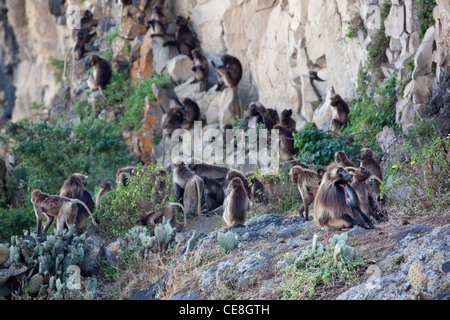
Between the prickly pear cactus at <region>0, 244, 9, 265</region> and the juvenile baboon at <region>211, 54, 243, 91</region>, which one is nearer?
the prickly pear cactus at <region>0, 244, 9, 265</region>

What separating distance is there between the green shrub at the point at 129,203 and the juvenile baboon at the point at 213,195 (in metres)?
0.88

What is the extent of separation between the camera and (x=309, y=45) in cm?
1748

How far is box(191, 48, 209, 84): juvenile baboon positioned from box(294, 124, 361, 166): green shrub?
24.7ft

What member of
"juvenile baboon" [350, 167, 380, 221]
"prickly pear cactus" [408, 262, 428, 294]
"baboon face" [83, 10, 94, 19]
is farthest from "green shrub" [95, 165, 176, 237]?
"baboon face" [83, 10, 94, 19]

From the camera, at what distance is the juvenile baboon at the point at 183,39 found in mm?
22453

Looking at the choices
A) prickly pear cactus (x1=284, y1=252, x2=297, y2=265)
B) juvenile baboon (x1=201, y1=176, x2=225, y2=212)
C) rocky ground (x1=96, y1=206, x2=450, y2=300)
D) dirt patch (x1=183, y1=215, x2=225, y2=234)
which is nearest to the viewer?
rocky ground (x1=96, y1=206, x2=450, y2=300)

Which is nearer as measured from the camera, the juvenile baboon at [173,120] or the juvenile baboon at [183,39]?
the juvenile baboon at [173,120]

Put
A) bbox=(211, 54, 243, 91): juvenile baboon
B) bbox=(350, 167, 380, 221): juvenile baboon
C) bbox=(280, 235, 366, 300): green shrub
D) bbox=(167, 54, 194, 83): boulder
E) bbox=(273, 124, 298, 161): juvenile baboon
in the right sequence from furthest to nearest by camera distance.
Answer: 1. bbox=(167, 54, 194, 83): boulder
2. bbox=(211, 54, 243, 91): juvenile baboon
3. bbox=(273, 124, 298, 161): juvenile baboon
4. bbox=(350, 167, 380, 221): juvenile baboon
5. bbox=(280, 235, 366, 300): green shrub

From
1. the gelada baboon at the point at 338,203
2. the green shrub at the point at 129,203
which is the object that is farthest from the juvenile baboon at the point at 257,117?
the gelada baboon at the point at 338,203

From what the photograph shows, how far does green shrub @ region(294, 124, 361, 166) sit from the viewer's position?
44.7 feet

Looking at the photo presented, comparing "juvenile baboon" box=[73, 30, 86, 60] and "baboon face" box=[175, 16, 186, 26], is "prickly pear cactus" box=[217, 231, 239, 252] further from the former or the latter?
"juvenile baboon" box=[73, 30, 86, 60]

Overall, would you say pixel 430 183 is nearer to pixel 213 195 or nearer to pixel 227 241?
pixel 227 241

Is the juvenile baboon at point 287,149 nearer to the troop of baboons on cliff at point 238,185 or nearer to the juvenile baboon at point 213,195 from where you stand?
the troop of baboons on cliff at point 238,185

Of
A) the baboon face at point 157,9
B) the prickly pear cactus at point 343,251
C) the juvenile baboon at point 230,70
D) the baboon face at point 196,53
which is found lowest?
the prickly pear cactus at point 343,251
